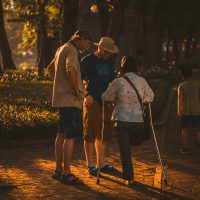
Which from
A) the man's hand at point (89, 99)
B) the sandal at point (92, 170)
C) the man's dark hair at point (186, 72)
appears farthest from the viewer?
the man's dark hair at point (186, 72)

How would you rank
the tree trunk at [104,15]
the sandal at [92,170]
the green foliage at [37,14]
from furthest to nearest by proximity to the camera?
the green foliage at [37,14], the tree trunk at [104,15], the sandal at [92,170]

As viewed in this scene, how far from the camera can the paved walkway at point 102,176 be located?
24.6 ft

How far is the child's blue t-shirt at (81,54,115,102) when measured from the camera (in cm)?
866

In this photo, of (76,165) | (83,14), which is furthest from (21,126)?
(83,14)

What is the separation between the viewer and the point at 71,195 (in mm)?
7441

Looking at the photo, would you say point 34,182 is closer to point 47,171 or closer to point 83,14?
point 47,171

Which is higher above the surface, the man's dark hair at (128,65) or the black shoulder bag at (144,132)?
the man's dark hair at (128,65)

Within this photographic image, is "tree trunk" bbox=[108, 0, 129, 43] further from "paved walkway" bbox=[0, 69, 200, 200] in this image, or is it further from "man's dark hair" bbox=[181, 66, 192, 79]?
"man's dark hair" bbox=[181, 66, 192, 79]

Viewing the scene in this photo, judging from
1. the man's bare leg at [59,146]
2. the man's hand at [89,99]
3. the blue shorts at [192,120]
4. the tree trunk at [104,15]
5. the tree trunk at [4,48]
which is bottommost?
the man's bare leg at [59,146]

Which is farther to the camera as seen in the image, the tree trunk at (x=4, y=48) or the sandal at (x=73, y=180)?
the tree trunk at (x=4, y=48)

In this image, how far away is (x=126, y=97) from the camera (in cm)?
802

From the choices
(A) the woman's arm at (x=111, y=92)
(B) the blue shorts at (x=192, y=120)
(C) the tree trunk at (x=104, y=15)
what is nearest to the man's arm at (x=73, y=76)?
(A) the woman's arm at (x=111, y=92)

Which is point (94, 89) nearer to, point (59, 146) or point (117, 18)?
point (59, 146)

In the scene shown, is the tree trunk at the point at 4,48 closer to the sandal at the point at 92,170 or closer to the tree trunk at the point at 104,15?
the tree trunk at the point at 104,15
